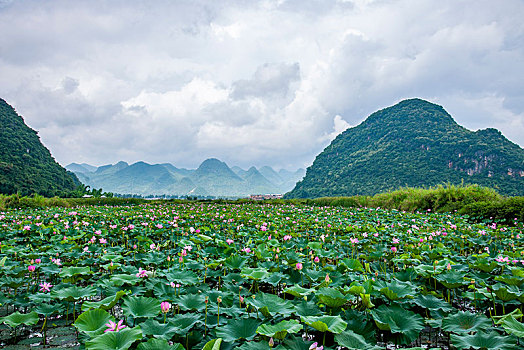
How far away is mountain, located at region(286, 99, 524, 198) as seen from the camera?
57906mm

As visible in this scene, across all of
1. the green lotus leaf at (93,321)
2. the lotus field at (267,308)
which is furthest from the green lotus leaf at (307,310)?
the green lotus leaf at (93,321)

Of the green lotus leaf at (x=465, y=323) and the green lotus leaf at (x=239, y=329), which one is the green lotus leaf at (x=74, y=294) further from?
the green lotus leaf at (x=465, y=323)

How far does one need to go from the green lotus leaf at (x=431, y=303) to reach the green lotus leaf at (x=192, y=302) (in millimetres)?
1711

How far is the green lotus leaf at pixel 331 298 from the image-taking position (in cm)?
194

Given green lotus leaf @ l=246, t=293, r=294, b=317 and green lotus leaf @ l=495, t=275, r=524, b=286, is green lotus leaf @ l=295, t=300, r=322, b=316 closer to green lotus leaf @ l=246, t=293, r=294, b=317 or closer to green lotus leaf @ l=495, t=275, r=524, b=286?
green lotus leaf @ l=246, t=293, r=294, b=317

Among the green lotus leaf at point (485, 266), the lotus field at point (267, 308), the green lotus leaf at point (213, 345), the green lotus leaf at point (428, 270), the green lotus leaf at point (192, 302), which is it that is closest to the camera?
the green lotus leaf at point (213, 345)

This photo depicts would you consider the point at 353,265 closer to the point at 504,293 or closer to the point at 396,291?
the point at 396,291

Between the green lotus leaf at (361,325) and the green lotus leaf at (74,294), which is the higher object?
the green lotus leaf at (361,325)

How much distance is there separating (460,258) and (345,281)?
193 centimetres

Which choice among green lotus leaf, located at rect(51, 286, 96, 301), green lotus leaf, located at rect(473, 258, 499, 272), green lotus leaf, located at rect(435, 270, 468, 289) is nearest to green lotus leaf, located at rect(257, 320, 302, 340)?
green lotus leaf, located at rect(51, 286, 96, 301)

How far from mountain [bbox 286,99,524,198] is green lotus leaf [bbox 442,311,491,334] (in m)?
51.9

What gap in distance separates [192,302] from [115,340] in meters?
0.74

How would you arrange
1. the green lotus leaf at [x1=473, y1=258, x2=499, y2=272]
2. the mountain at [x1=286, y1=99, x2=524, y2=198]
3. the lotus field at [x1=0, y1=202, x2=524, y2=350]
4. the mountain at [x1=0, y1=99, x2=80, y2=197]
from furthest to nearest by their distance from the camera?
the mountain at [x1=286, y1=99, x2=524, y2=198], the mountain at [x1=0, y1=99, x2=80, y2=197], the green lotus leaf at [x1=473, y1=258, x2=499, y2=272], the lotus field at [x1=0, y1=202, x2=524, y2=350]

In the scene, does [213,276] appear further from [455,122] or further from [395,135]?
[455,122]
